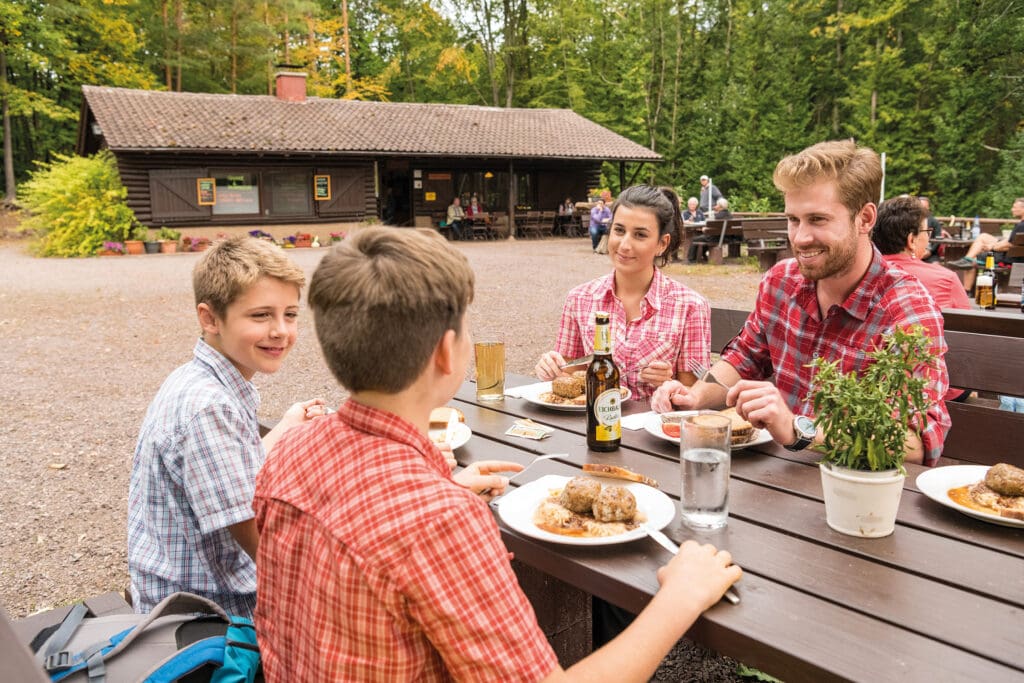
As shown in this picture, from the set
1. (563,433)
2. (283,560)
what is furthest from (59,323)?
(283,560)

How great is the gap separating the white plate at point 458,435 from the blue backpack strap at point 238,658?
772mm

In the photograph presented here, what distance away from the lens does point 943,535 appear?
1.56 m

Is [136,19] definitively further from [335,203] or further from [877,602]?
[877,602]

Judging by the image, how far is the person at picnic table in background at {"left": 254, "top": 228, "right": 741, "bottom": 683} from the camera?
3.46 ft

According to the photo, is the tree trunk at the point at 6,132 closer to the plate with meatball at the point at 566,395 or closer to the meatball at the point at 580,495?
the plate with meatball at the point at 566,395

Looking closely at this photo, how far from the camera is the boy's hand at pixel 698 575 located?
1290 millimetres

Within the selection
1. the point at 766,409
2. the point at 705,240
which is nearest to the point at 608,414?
the point at 766,409

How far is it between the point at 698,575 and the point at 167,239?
2138cm

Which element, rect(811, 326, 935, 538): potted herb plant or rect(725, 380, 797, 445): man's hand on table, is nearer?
rect(811, 326, 935, 538): potted herb plant

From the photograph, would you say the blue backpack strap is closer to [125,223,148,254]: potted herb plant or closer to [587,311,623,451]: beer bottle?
Result: [587,311,623,451]: beer bottle

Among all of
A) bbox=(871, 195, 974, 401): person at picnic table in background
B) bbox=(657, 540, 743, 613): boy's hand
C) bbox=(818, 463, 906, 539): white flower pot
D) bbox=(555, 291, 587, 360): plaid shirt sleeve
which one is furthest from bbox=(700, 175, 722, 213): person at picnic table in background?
bbox=(657, 540, 743, 613): boy's hand

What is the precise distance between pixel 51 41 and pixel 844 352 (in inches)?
1375

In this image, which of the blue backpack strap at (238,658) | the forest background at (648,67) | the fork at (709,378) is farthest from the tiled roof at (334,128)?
the blue backpack strap at (238,658)

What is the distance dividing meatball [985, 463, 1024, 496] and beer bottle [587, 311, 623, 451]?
86 centimetres
